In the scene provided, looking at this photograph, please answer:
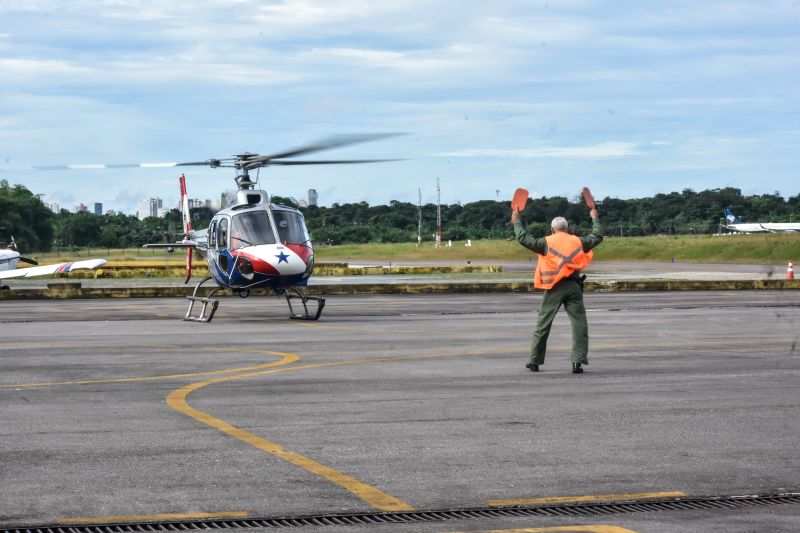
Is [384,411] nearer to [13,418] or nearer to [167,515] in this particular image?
[13,418]

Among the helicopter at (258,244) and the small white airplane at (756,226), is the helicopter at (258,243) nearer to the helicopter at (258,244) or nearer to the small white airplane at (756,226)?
the helicopter at (258,244)

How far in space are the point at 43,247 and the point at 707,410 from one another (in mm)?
130896

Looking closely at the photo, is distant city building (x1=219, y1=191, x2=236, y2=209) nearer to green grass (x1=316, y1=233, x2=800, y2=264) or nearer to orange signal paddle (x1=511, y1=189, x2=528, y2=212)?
orange signal paddle (x1=511, y1=189, x2=528, y2=212)

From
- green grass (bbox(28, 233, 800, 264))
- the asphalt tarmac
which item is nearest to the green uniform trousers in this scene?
the asphalt tarmac

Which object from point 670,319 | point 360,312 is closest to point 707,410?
point 670,319

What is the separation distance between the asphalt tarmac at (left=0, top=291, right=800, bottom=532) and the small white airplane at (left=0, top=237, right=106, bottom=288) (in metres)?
11.9

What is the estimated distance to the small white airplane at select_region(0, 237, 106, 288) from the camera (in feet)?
105

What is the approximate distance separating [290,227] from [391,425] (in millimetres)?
15263

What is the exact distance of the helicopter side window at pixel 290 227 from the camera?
24953 millimetres

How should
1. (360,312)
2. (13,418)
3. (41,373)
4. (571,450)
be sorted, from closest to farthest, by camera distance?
1. (571,450)
2. (13,418)
3. (41,373)
4. (360,312)

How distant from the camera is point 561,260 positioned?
578 inches

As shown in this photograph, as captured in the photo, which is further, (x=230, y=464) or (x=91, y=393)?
(x=91, y=393)

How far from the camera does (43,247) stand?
135 m

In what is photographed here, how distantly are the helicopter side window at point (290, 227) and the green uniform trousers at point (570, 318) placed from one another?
431 inches
